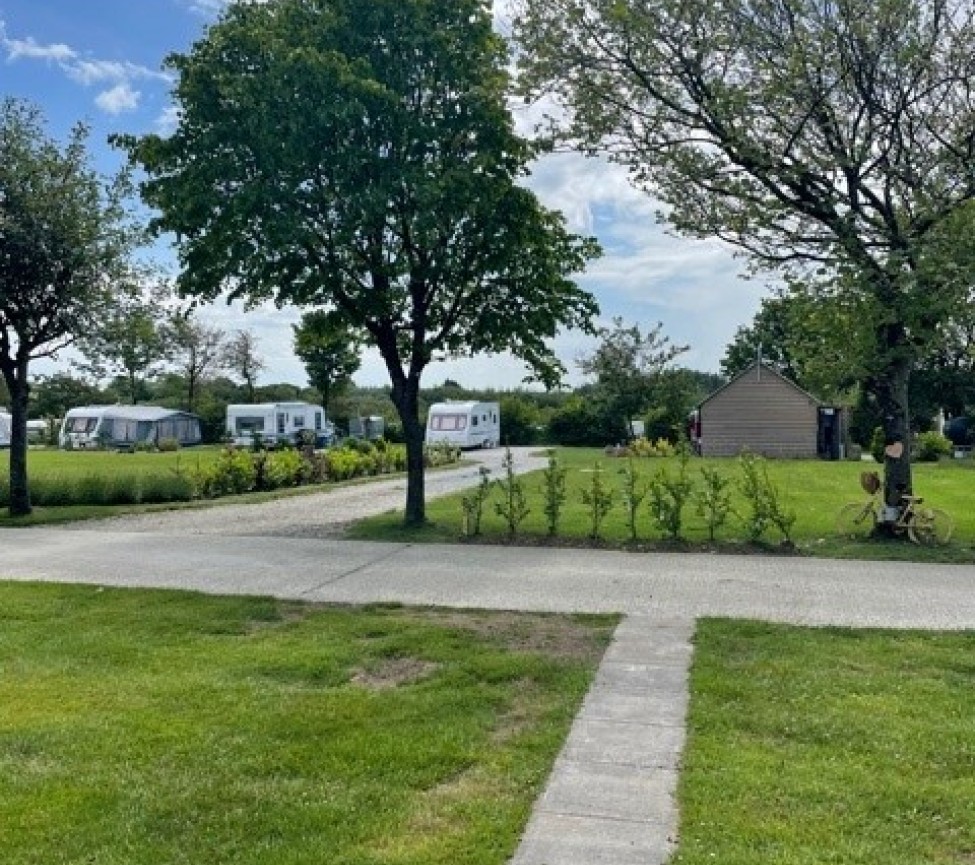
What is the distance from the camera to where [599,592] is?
24.8ft

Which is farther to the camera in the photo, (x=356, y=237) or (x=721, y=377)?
(x=721, y=377)

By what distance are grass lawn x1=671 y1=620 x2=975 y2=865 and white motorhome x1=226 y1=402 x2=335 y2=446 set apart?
35.9 metres

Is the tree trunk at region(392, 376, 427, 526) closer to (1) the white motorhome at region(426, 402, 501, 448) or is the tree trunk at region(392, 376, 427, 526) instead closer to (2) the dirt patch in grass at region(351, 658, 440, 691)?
(2) the dirt patch in grass at region(351, 658, 440, 691)

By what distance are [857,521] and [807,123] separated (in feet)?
15.4

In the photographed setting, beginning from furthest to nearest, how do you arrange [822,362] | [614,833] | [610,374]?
1. [610,374]
2. [822,362]
3. [614,833]

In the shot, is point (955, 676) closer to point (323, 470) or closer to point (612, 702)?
point (612, 702)

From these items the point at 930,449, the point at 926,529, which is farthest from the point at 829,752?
the point at 930,449

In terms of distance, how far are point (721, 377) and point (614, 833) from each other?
6311cm

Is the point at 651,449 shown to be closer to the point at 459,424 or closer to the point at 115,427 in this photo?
the point at 459,424

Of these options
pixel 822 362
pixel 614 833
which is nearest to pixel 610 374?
pixel 822 362

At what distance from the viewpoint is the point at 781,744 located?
4059mm

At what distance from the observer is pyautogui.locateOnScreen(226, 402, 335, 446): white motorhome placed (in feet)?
135

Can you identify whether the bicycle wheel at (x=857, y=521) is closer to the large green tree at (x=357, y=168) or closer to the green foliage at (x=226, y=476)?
the large green tree at (x=357, y=168)

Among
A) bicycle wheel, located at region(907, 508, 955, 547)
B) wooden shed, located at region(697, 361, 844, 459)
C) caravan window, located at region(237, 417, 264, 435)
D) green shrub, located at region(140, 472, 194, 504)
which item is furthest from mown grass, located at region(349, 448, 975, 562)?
caravan window, located at region(237, 417, 264, 435)
